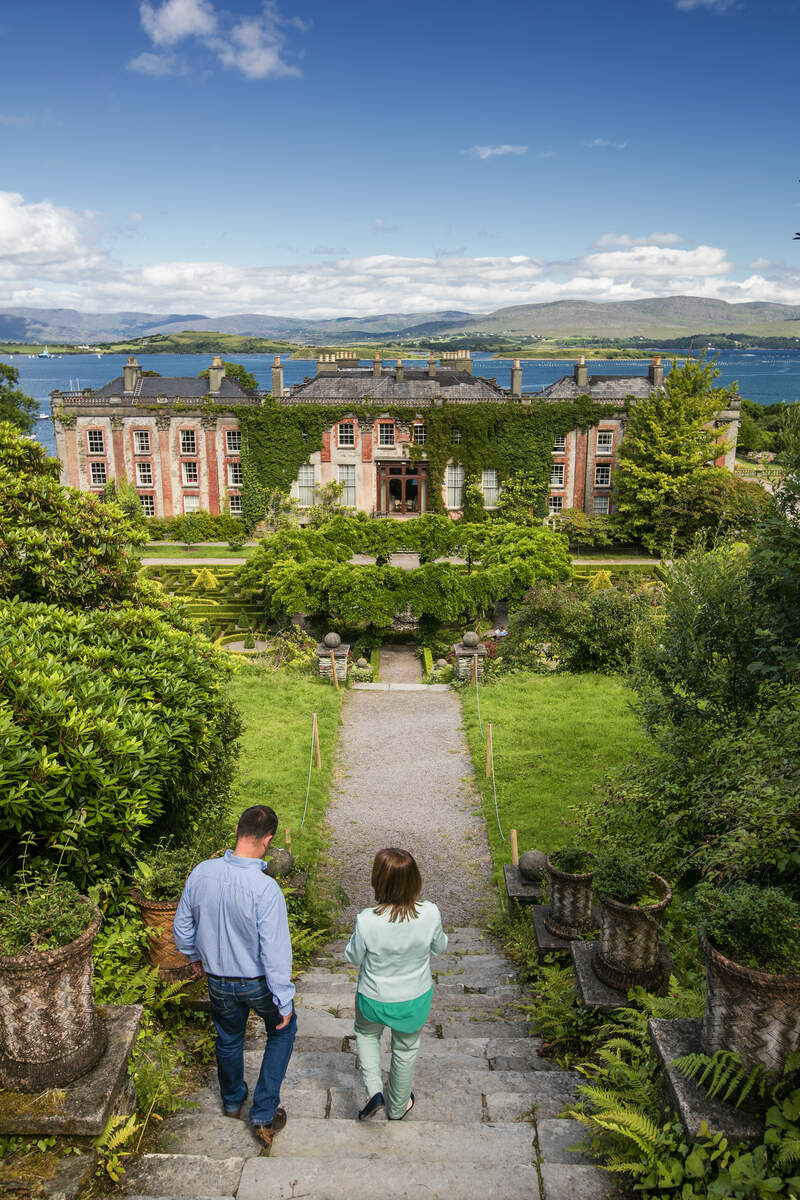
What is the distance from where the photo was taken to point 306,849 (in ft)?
41.8

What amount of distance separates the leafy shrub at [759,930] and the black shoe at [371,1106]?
2.11 m

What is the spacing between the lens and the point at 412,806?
49.0 ft

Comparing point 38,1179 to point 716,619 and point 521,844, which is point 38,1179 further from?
point 521,844

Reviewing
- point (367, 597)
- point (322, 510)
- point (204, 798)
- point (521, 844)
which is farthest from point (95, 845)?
point (322, 510)

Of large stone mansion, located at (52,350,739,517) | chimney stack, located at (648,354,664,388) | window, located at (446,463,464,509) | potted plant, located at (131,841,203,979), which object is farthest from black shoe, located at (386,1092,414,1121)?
chimney stack, located at (648,354,664,388)

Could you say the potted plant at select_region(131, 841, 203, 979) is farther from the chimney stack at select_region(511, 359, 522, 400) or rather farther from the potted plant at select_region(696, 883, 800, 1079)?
the chimney stack at select_region(511, 359, 522, 400)

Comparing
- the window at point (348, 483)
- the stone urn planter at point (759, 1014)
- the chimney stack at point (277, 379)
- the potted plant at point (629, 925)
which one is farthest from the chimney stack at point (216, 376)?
the stone urn planter at point (759, 1014)

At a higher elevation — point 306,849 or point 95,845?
point 95,845

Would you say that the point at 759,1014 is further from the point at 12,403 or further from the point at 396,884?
the point at 12,403

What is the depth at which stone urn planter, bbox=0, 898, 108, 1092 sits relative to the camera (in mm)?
4328

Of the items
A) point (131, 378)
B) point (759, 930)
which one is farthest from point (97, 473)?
point (759, 930)

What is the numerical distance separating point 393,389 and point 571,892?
40264 millimetres

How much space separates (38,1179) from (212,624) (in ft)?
80.7

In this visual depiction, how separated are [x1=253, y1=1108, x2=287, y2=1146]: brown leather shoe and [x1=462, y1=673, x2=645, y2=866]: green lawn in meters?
7.09
